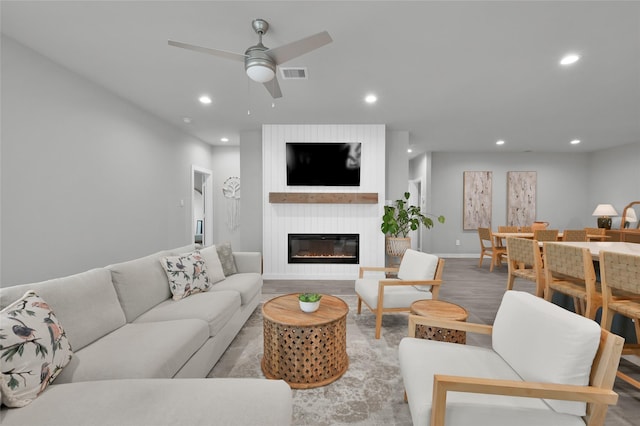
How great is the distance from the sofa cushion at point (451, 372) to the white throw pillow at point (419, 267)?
1125 mm

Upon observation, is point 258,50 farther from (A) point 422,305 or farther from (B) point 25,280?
(B) point 25,280

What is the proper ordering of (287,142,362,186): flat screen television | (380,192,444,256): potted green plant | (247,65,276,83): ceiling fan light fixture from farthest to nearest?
(287,142,362,186): flat screen television, (380,192,444,256): potted green plant, (247,65,276,83): ceiling fan light fixture

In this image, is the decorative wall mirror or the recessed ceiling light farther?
the decorative wall mirror

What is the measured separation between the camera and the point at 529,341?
139 centimetres

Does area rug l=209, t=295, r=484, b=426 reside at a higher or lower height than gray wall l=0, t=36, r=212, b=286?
lower

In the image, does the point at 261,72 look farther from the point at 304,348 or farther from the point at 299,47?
the point at 304,348

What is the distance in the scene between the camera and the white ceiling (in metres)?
2.08

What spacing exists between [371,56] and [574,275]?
2.66 metres

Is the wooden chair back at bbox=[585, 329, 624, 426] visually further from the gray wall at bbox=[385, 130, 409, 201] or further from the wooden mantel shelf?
the gray wall at bbox=[385, 130, 409, 201]

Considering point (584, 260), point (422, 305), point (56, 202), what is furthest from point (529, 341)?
point (56, 202)

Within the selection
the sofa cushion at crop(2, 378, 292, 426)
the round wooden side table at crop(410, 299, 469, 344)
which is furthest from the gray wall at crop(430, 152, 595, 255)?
the sofa cushion at crop(2, 378, 292, 426)

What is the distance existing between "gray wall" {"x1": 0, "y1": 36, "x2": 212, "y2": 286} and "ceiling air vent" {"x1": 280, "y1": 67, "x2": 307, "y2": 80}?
2.33m

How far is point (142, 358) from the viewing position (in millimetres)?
1495

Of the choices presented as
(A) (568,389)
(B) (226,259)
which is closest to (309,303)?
(A) (568,389)
